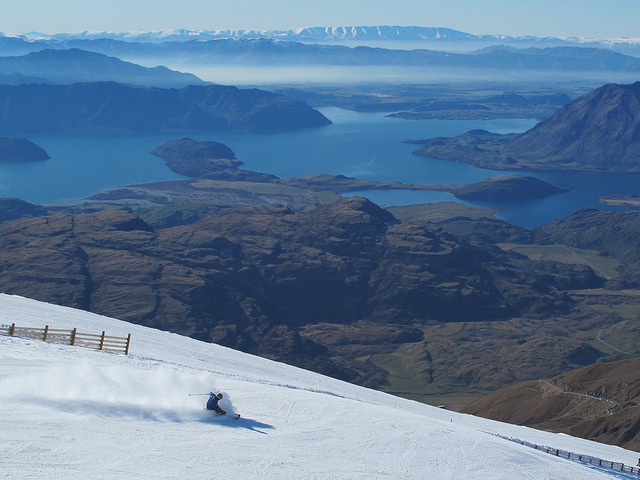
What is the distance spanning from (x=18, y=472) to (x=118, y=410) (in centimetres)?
585

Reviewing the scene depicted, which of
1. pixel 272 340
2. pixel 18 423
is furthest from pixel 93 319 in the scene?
pixel 272 340

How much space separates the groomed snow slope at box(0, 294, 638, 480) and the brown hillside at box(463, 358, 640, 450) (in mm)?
20218

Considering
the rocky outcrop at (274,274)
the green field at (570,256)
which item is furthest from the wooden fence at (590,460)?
the green field at (570,256)

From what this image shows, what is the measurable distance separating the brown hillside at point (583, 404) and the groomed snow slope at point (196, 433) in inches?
796

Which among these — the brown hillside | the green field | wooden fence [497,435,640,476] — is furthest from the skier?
the green field

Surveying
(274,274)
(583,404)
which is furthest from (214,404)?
(274,274)

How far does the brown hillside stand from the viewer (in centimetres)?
5550

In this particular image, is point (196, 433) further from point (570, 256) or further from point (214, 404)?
point (570, 256)

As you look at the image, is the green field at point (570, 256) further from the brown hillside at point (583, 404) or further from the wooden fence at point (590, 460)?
the wooden fence at point (590, 460)

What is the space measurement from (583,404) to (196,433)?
4538 cm

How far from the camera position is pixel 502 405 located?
67688 millimetres

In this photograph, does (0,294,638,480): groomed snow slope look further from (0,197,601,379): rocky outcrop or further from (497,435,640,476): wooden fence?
(0,197,601,379): rocky outcrop

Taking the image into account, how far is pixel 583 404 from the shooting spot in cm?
6366

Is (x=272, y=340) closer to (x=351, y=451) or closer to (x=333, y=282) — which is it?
(x=333, y=282)
